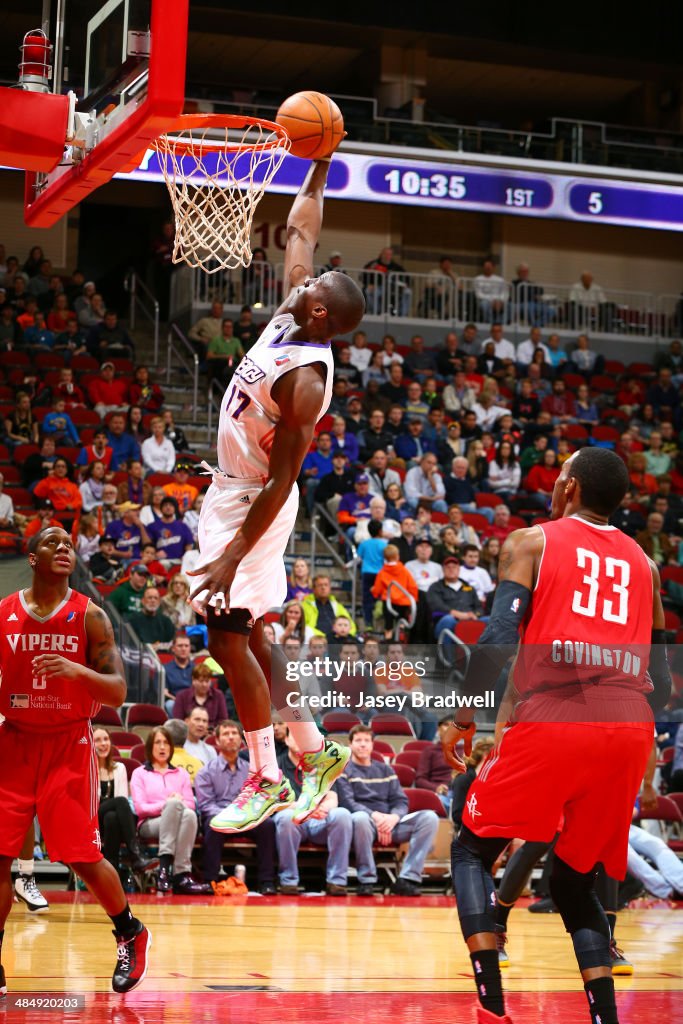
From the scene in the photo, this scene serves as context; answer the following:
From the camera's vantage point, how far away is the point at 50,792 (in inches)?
237

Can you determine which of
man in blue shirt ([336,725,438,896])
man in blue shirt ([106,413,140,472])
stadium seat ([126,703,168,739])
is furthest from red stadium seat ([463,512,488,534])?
stadium seat ([126,703,168,739])

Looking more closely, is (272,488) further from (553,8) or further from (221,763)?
(553,8)

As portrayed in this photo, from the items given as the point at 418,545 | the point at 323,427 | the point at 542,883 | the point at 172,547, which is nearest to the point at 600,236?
the point at 323,427

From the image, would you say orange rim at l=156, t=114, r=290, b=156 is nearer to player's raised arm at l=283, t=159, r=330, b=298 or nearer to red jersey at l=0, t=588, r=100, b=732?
player's raised arm at l=283, t=159, r=330, b=298

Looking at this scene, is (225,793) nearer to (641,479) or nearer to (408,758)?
(408,758)

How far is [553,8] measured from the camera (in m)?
22.4

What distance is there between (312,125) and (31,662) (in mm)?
2655

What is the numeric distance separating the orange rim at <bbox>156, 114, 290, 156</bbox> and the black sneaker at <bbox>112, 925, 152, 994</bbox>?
141 inches

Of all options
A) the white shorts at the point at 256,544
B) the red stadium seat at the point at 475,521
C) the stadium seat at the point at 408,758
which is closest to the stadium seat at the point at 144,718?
the stadium seat at the point at 408,758

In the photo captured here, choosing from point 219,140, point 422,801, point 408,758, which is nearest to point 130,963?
point 219,140

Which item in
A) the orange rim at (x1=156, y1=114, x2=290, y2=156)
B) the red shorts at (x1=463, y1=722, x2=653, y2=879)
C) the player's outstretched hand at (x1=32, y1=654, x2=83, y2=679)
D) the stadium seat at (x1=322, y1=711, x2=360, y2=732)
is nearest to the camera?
the red shorts at (x1=463, y1=722, x2=653, y2=879)

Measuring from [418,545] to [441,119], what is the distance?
10.9 m

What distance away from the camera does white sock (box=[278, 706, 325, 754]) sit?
534cm

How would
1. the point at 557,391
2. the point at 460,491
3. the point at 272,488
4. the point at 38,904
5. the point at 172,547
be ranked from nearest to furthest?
1. the point at 272,488
2. the point at 38,904
3. the point at 172,547
4. the point at 460,491
5. the point at 557,391
